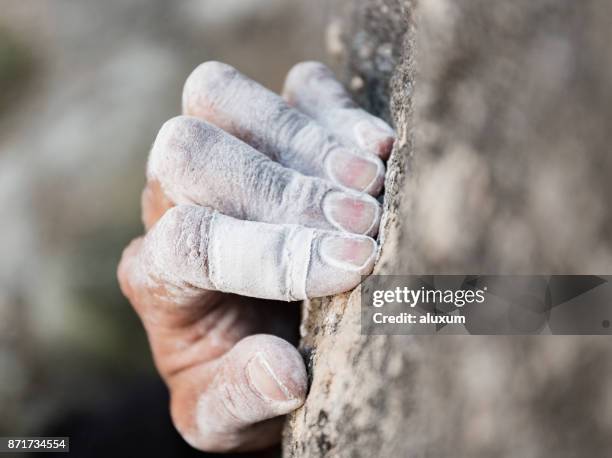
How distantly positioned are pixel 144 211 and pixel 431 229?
1.85ft

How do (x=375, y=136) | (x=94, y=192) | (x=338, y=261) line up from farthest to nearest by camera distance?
1. (x=94, y=192)
2. (x=375, y=136)
3. (x=338, y=261)

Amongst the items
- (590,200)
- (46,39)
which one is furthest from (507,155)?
(46,39)

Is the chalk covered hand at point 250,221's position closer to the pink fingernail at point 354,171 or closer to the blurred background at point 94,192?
the pink fingernail at point 354,171

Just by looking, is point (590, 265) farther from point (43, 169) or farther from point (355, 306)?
point (43, 169)

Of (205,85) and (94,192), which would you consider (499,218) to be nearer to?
(205,85)

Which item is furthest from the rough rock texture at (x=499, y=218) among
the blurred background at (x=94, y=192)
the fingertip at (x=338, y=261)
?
the blurred background at (x=94, y=192)

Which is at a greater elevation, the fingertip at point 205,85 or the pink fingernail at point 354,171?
the fingertip at point 205,85

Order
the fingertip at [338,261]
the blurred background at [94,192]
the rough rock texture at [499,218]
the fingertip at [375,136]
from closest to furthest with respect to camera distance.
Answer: the rough rock texture at [499,218], the fingertip at [338,261], the fingertip at [375,136], the blurred background at [94,192]

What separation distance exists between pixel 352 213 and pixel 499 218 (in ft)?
0.74

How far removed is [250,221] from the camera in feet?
2.18

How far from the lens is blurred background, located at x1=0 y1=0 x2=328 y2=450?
1705 millimetres

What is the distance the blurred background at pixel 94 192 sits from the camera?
5.59 ft

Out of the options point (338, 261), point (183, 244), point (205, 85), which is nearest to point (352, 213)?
point (338, 261)

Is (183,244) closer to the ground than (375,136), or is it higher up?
closer to the ground
